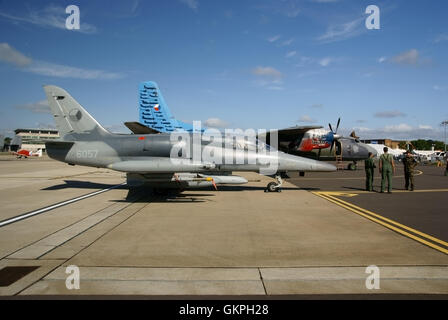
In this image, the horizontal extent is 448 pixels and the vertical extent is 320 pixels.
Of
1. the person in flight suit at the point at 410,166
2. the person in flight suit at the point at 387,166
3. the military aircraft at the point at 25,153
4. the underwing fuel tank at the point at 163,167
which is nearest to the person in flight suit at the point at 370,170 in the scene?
the person in flight suit at the point at 387,166

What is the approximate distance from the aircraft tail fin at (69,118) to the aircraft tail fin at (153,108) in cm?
1136

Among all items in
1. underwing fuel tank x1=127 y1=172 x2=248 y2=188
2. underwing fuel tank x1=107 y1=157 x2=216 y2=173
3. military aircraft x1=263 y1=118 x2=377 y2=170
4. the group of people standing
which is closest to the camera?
underwing fuel tank x1=107 y1=157 x2=216 y2=173

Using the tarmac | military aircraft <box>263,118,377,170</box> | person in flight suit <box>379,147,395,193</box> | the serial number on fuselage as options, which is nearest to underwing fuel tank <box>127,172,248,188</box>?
the tarmac

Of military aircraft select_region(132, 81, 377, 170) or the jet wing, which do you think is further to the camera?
military aircraft select_region(132, 81, 377, 170)

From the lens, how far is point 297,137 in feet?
76.4

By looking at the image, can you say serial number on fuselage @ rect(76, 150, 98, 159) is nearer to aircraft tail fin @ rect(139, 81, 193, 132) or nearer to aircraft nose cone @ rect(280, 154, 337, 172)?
aircraft nose cone @ rect(280, 154, 337, 172)

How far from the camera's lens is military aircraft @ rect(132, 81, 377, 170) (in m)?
23.3

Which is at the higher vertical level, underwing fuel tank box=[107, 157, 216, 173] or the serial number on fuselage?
the serial number on fuselage

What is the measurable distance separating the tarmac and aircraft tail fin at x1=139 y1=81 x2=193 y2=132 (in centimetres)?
1490

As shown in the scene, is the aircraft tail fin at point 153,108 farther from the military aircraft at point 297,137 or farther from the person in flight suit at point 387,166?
the person in flight suit at point 387,166

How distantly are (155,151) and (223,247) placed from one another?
7215 millimetres

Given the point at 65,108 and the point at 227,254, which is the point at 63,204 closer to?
the point at 65,108

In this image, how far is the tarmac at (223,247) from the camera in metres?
3.79
